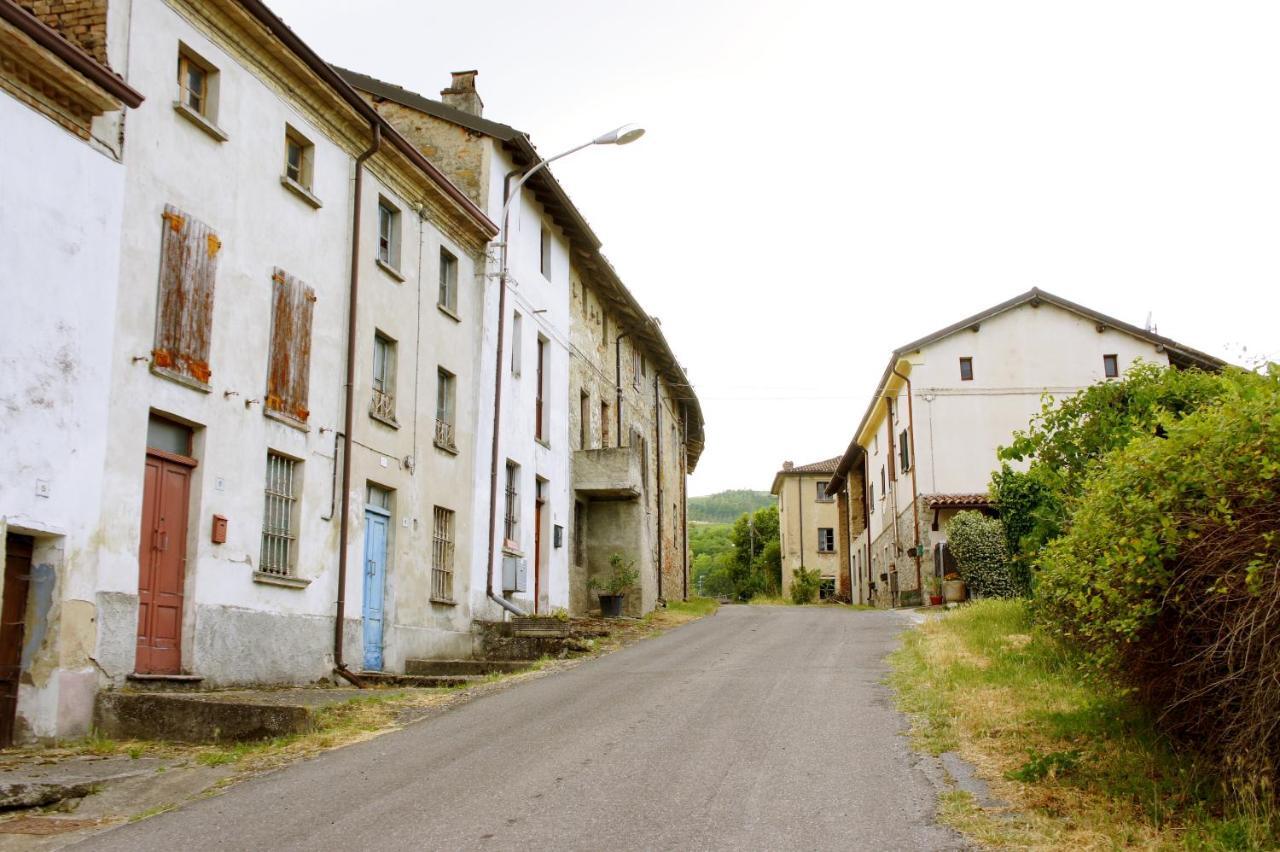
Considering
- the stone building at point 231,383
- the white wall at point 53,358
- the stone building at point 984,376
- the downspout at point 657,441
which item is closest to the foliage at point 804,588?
the downspout at point 657,441

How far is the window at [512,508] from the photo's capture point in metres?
20.5

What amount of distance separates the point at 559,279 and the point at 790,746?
16.5 m

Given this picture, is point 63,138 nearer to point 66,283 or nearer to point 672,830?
point 66,283

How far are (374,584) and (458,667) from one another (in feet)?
5.60

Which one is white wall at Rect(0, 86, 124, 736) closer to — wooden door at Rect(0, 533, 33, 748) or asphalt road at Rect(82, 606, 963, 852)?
wooden door at Rect(0, 533, 33, 748)

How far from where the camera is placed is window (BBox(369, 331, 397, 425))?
16297 millimetres

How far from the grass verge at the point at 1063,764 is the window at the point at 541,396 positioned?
37.9 feet

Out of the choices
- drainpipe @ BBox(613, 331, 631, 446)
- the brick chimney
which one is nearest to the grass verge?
the brick chimney

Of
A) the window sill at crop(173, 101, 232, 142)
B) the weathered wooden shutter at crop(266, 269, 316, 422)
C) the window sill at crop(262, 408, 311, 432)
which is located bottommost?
the window sill at crop(262, 408, 311, 432)

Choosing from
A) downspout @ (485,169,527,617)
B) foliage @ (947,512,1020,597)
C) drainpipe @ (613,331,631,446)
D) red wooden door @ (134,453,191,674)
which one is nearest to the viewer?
red wooden door @ (134,453,191,674)

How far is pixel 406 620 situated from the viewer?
16.5 metres

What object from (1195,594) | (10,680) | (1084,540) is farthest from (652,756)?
(10,680)

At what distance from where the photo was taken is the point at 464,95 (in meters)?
22.9

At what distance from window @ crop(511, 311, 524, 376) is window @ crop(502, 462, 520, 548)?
5.97 feet
